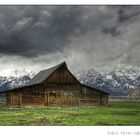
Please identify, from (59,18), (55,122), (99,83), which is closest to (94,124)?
(55,122)

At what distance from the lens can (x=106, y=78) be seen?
2712 centimetres

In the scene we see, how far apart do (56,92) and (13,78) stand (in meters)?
3.92

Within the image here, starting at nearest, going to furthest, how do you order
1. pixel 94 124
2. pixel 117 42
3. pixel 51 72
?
pixel 94 124
pixel 117 42
pixel 51 72

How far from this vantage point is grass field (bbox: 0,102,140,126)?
2506 centimetres

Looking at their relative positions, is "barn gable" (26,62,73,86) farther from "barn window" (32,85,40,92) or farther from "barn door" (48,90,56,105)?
"barn door" (48,90,56,105)

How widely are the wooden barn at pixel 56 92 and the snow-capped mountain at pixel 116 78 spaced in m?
0.77

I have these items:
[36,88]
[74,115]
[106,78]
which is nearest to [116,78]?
[106,78]

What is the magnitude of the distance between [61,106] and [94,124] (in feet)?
15.2

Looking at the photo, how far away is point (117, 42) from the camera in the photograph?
26594 mm

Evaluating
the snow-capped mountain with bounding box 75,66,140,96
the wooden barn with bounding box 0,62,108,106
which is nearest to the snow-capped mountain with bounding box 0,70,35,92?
the wooden barn with bounding box 0,62,108,106

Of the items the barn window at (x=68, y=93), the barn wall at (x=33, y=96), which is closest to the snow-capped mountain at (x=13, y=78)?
the barn wall at (x=33, y=96)

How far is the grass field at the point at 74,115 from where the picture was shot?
25062mm

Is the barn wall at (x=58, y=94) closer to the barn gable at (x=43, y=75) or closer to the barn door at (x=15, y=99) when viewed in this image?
the barn door at (x=15, y=99)

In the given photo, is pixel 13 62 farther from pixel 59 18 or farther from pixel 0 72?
pixel 59 18
